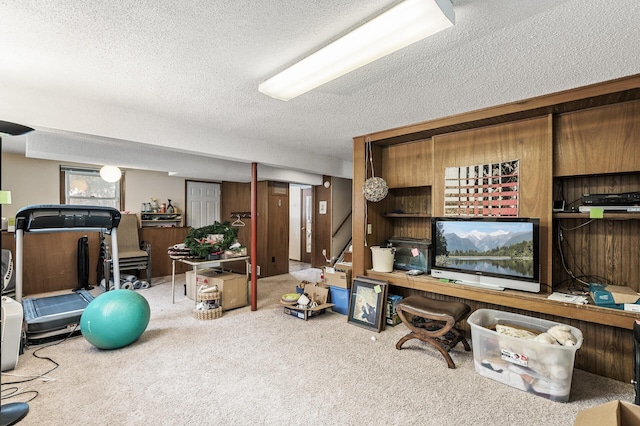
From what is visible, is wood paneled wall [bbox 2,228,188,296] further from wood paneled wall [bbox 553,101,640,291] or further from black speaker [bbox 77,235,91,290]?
wood paneled wall [bbox 553,101,640,291]

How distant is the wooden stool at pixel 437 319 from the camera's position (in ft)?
8.45

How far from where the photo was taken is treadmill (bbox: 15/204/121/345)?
284 cm

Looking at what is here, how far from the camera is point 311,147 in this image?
175 inches

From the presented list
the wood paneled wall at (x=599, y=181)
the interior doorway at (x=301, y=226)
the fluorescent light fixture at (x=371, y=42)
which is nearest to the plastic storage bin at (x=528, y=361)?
the wood paneled wall at (x=599, y=181)

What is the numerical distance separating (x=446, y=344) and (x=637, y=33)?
2.60 m

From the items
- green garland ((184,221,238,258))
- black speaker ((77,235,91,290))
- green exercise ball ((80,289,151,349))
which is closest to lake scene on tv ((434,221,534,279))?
green garland ((184,221,238,258))

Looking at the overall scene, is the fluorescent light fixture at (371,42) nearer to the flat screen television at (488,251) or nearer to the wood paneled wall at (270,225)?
the flat screen television at (488,251)

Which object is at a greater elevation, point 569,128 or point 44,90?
point 44,90

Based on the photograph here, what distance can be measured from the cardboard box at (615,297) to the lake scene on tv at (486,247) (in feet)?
1.43

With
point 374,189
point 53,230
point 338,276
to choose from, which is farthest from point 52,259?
point 374,189

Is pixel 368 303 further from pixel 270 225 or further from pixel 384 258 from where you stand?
pixel 270 225

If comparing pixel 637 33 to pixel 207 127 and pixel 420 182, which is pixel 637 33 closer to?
pixel 420 182

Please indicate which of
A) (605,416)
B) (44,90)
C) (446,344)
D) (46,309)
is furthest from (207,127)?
(605,416)

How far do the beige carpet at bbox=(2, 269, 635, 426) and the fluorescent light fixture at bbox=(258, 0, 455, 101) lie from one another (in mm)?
2173
